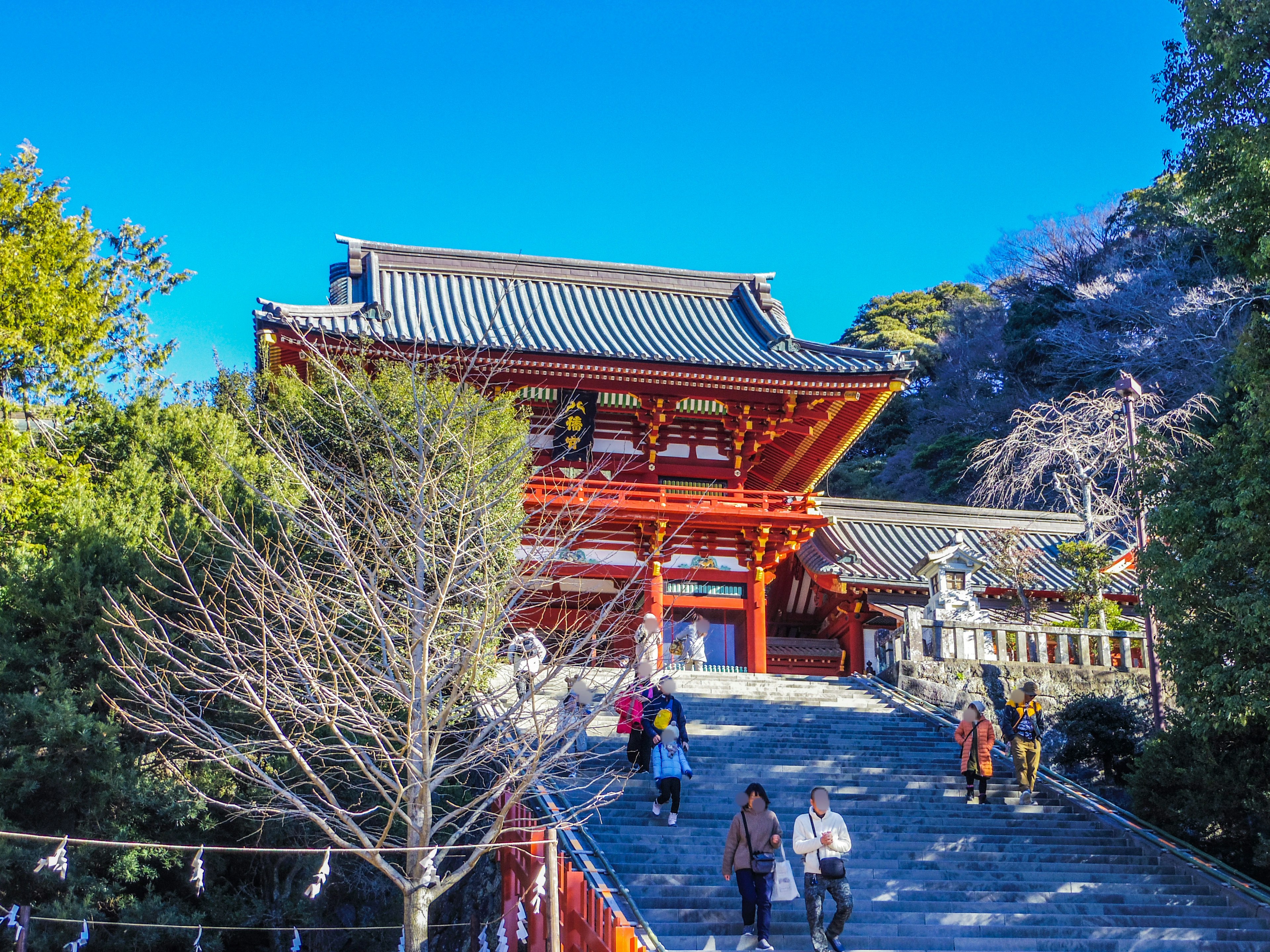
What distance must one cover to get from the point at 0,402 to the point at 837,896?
38.7 ft

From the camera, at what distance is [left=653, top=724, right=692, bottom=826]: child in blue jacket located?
11.1 meters

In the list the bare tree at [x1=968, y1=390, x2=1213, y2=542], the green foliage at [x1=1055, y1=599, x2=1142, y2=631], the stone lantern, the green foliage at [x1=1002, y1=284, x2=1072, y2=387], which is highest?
the green foliage at [x1=1002, y1=284, x2=1072, y2=387]

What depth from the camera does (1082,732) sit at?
51.2 feet

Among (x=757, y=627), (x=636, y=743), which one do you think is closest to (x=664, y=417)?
(x=757, y=627)

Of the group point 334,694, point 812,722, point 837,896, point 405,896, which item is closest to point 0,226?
point 334,694

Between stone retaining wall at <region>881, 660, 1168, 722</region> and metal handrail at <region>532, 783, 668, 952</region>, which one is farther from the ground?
stone retaining wall at <region>881, 660, 1168, 722</region>

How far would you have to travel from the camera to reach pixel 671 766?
1106 centimetres

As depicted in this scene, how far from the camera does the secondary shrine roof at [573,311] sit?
1978 cm

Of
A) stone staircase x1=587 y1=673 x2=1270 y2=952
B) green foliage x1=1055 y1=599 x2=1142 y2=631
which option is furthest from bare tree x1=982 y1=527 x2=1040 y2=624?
stone staircase x1=587 y1=673 x2=1270 y2=952

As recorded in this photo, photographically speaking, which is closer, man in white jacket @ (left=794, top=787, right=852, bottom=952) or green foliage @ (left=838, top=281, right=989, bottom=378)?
man in white jacket @ (left=794, top=787, right=852, bottom=952)

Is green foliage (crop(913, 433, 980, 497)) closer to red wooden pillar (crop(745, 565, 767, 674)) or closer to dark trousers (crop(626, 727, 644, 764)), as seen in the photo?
red wooden pillar (crop(745, 565, 767, 674))

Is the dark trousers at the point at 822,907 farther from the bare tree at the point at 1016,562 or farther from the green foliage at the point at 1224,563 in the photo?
the bare tree at the point at 1016,562

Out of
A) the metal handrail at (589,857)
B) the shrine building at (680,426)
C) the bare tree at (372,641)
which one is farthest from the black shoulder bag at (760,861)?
the shrine building at (680,426)

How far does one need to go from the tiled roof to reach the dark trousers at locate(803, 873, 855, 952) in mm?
12525
